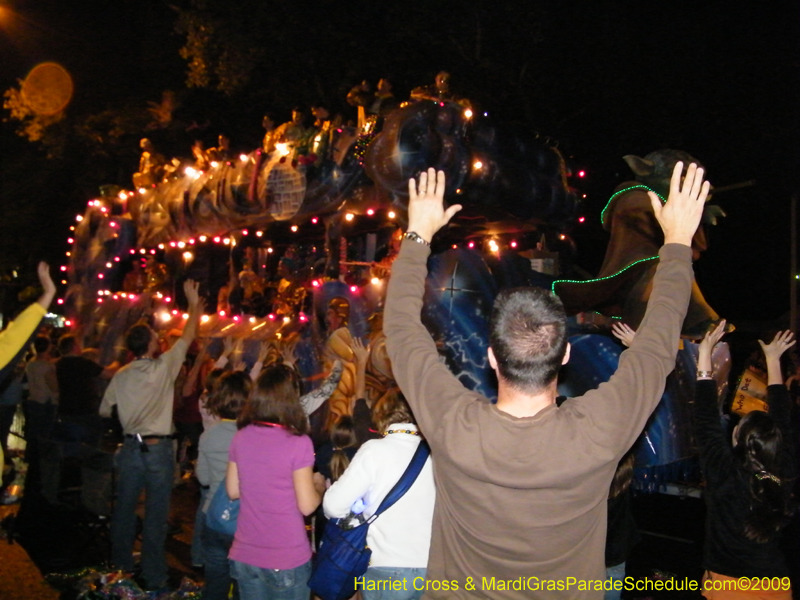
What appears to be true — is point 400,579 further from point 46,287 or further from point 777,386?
point 46,287

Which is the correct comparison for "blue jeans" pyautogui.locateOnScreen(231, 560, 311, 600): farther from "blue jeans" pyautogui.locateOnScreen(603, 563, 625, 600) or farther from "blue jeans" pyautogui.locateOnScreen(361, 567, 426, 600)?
"blue jeans" pyautogui.locateOnScreen(603, 563, 625, 600)

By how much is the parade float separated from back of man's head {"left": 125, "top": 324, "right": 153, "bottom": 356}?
2.20m

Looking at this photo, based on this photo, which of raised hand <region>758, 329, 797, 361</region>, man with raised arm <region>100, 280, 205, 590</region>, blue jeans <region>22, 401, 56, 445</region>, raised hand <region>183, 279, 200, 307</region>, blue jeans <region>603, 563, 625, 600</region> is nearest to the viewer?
blue jeans <region>603, 563, 625, 600</region>

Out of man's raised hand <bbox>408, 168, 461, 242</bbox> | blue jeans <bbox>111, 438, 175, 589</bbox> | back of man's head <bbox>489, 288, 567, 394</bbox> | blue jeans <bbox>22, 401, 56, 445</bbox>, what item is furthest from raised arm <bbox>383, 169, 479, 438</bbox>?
blue jeans <bbox>22, 401, 56, 445</bbox>

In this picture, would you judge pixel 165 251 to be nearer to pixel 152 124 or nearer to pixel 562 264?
pixel 152 124

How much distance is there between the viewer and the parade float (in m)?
5.48

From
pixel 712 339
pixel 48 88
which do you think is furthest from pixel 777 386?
pixel 48 88

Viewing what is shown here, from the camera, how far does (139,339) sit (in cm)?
561

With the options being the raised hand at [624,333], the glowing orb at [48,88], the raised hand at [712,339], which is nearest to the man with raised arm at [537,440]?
the raised hand at [624,333]

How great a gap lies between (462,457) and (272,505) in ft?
6.48

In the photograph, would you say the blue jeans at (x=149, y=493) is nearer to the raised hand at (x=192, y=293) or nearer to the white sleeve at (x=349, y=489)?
the raised hand at (x=192, y=293)

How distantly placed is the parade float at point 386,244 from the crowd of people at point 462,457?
169 centimetres

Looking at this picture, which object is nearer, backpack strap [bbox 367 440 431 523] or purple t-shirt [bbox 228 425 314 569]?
backpack strap [bbox 367 440 431 523]

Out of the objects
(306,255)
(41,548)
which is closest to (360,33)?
(306,255)
